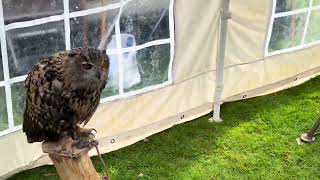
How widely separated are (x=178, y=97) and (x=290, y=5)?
5.07ft

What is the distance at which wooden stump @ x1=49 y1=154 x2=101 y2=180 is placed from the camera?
2764 mm

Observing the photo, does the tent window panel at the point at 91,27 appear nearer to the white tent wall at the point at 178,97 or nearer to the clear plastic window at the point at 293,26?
the white tent wall at the point at 178,97

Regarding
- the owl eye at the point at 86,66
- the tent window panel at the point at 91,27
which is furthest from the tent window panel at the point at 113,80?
the owl eye at the point at 86,66

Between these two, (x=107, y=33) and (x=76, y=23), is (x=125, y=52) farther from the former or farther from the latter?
(x=76, y=23)

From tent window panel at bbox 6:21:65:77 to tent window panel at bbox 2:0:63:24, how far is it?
Answer: 8 cm

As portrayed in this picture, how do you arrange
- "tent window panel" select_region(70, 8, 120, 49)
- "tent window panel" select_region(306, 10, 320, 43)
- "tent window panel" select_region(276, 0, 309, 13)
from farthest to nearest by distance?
"tent window panel" select_region(306, 10, 320, 43) < "tent window panel" select_region(276, 0, 309, 13) < "tent window panel" select_region(70, 8, 120, 49)

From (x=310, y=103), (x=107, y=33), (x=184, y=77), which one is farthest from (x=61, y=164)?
(x=310, y=103)

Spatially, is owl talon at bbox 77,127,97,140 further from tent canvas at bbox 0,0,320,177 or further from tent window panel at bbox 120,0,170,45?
tent window panel at bbox 120,0,170,45

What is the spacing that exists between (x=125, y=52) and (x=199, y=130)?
1152 mm

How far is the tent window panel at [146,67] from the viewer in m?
4.82

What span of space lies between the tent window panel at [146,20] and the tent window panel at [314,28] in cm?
193

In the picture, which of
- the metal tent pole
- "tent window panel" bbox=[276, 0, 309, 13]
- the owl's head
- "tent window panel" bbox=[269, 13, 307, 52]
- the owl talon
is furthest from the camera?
"tent window panel" bbox=[269, 13, 307, 52]

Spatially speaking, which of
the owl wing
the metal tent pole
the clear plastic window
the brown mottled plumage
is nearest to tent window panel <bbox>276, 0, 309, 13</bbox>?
the clear plastic window

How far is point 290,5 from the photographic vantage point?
18.9 ft
